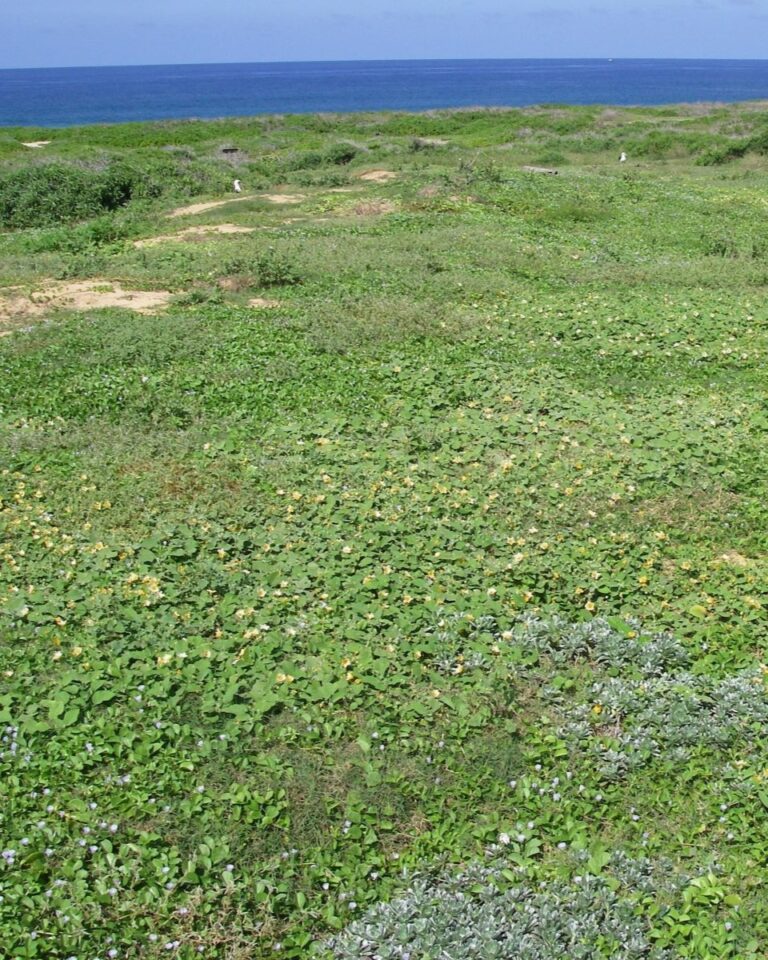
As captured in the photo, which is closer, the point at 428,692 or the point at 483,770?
the point at 483,770

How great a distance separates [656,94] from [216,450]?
135 meters

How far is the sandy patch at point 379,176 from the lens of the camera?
26744 mm

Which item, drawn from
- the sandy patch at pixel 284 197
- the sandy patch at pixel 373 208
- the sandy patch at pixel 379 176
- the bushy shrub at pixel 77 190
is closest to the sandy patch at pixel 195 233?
the sandy patch at pixel 373 208

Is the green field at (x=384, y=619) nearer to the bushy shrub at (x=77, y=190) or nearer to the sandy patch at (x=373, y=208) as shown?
the sandy patch at (x=373, y=208)

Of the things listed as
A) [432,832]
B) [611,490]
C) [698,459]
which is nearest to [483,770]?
[432,832]

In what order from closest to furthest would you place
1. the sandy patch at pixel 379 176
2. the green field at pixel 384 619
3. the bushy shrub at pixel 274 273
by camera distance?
the green field at pixel 384 619 < the bushy shrub at pixel 274 273 < the sandy patch at pixel 379 176

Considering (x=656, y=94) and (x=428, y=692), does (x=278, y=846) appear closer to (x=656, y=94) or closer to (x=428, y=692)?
(x=428, y=692)

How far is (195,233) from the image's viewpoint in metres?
19.6

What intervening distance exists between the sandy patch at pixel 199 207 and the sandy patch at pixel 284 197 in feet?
2.26

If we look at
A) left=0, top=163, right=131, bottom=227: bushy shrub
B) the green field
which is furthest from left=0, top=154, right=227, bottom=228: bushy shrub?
the green field

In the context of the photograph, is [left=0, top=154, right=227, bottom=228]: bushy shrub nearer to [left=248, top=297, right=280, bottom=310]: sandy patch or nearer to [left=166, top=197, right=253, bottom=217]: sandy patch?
[left=166, top=197, right=253, bottom=217]: sandy patch

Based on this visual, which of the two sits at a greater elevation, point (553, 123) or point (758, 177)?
point (553, 123)

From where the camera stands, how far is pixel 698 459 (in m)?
8.96

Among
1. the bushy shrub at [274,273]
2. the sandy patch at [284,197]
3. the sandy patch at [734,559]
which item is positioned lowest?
the sandy patch at [734,559]
